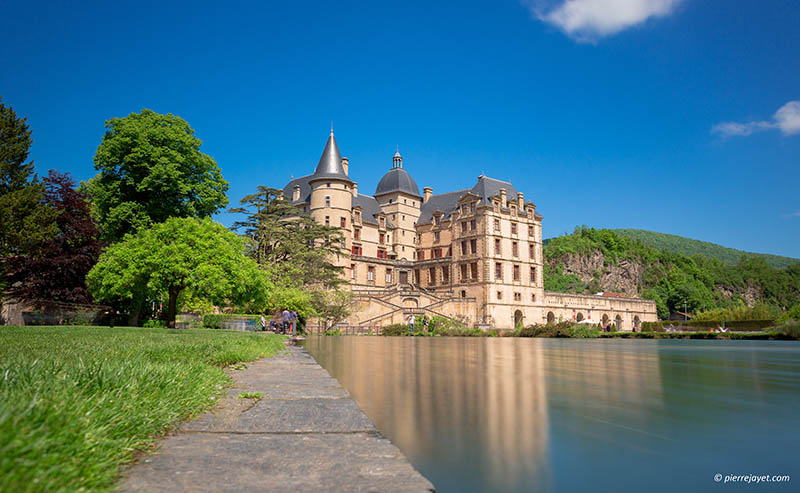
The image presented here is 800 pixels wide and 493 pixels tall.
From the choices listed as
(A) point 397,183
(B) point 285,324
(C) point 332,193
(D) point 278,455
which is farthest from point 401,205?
(D) point 278,455

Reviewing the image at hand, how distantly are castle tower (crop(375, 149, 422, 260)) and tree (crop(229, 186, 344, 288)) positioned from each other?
20.2 m

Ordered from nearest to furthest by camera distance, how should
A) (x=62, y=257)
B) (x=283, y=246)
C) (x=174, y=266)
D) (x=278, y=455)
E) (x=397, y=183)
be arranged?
(x=278, y=455) < (x=174, y=266) < (x=62, y=257) < (x=283, y=246) < (x=397, y=183)

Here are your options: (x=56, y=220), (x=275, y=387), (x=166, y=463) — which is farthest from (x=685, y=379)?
(x=56, y=220)

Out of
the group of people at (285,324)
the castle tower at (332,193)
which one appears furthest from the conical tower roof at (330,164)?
the group of people at (285,324)

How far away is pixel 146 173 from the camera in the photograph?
24219 millimetres

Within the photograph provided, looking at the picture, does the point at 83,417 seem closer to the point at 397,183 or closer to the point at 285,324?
the point at 285,324

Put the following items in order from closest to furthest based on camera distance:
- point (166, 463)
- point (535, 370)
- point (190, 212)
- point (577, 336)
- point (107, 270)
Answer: point (166, 463)
point (535, 370)
point (107, 270)
point (190, 212)
point (577, 336)

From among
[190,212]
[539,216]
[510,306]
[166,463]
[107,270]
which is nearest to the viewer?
[166,463]

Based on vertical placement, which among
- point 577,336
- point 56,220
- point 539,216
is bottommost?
point 577,336

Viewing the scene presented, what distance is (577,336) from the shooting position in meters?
31.6

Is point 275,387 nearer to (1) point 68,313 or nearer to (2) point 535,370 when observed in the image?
(2) point 535,370

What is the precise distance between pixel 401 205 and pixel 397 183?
8.43ft

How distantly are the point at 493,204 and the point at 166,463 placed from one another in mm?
51250

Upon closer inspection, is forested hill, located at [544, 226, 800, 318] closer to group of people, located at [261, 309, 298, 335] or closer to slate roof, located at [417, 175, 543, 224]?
slate roof, located at [417, 175, 543, 224]
